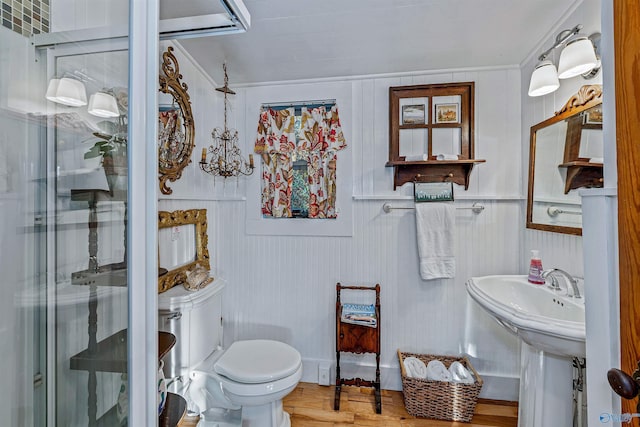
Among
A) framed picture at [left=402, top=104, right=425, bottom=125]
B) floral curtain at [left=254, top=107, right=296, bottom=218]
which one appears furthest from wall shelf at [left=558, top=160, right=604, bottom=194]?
floral curtain at [left=254, top=107, right=296, bottom=218]

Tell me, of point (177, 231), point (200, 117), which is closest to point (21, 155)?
point (177, 231)

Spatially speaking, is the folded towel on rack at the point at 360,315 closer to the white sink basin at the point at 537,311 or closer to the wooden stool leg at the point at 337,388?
the wooden stool leg at the point at 337,388

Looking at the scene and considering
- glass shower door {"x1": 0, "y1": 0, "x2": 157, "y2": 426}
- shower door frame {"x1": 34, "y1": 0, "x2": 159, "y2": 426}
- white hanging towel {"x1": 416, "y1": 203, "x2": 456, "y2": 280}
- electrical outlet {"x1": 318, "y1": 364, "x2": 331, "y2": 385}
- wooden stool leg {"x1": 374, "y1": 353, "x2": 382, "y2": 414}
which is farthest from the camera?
electrical outlet {"x1": 318, "y1": 364, "x2": 331, "y2": 385}

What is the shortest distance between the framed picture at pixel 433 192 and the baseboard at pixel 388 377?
4.01ft

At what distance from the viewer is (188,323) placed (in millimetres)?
1567

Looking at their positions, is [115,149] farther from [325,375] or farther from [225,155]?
[325,375]

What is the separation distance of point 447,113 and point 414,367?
1742 millimetres

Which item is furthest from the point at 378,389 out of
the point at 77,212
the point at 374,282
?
the point at 77,212

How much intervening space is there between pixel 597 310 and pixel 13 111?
1169 mm

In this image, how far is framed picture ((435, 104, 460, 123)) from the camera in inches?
81.7

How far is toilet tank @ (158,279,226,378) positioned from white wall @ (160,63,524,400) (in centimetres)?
55

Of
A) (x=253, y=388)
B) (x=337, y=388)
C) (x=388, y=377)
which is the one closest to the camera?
(x=253, y=388)

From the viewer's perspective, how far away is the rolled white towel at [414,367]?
1939mm

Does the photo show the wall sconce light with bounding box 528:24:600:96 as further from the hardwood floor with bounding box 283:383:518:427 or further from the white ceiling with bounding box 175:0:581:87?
the hardwood floor with bounding box 283:383:518:427
